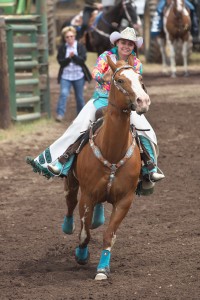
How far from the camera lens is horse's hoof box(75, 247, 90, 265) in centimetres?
826

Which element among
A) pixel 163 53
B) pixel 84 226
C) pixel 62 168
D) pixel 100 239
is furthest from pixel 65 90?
pixel 84 226

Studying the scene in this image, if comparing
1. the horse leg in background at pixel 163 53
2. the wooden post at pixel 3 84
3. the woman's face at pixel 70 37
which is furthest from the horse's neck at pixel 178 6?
the wooden post at pixel 3 84

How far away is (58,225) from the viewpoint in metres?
10.1

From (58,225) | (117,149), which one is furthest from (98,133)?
(58,225)

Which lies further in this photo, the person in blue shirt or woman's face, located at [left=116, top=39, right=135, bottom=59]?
the person in blue shirt

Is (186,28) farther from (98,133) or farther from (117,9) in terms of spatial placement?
(98,133)

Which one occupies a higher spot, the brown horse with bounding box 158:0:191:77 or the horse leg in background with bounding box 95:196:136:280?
the horse leg in background with bounding box 95:196:136:280

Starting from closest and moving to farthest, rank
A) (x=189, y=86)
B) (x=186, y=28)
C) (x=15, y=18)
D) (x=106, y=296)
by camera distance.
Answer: (x=106, y=296) → (x=15, y=18) → (x=189, y=86) → (x=186, y=28)

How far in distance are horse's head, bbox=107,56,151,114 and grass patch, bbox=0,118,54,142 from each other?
812cm

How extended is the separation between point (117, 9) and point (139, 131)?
1403 cm

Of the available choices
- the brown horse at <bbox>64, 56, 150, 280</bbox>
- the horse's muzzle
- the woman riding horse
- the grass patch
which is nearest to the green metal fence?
the grass patch

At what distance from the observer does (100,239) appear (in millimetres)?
9453

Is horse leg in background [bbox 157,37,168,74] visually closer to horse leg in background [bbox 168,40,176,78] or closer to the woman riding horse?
horse leg in background [bbox 168,40,176,78]

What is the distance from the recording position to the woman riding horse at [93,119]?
8133 millimetres
